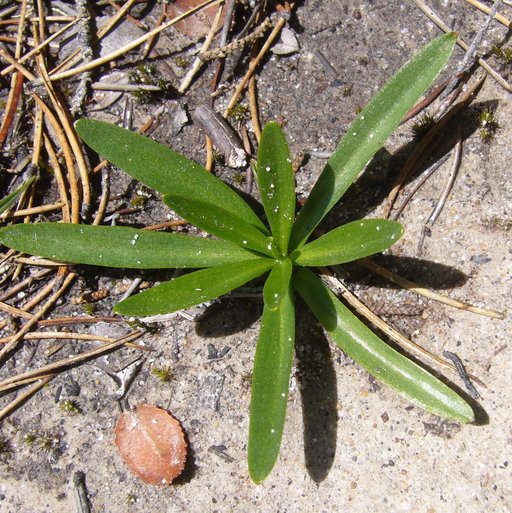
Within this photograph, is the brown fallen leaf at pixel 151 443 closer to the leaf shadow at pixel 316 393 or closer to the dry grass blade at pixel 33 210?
the leaf shadow at pixel 316 393

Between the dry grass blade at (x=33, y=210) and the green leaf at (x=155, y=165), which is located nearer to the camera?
the green leaf at (x=155, y=165)

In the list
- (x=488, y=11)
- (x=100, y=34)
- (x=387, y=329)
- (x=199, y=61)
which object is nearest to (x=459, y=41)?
(x=488, y=11)

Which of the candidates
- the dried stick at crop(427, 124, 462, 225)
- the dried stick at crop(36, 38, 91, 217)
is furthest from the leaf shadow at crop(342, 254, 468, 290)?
the dried stick at crop(36, 38, 91, 217)

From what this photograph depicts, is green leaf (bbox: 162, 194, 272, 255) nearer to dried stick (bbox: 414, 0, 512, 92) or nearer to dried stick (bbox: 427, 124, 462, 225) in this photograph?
dried stick (bbox: 427, 124, 462, 225)

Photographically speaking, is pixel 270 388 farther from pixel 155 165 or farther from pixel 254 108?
pixel 254 108

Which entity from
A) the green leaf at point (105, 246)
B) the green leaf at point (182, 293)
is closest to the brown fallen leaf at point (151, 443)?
the green leaf at point (182, 293)
